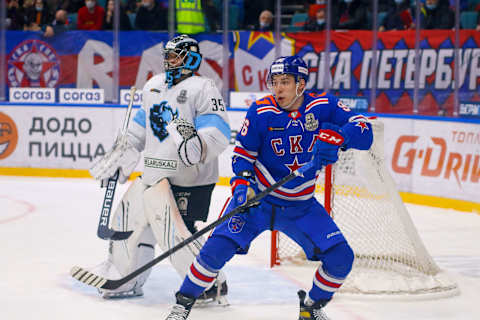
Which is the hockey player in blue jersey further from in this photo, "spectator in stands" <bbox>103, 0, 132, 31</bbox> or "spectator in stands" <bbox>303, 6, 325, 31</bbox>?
"spectator in stands" <bbox>103, 0, 132, 31</bbox>

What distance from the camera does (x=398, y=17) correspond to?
26.1 feet

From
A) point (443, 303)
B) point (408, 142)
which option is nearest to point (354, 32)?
point (408, 142)

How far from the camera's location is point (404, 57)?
783 centimetres

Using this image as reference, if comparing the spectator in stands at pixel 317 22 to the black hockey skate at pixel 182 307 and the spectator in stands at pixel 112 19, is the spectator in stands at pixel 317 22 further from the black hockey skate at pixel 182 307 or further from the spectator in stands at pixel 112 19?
the black hockey skate at pixel 182 307

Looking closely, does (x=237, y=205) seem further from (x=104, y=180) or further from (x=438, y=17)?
(x=438, y=17)

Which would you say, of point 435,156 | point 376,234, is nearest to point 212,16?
point 435,156

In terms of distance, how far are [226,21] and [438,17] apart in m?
2.35

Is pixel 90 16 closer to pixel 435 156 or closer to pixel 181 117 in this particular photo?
pixel 435 156

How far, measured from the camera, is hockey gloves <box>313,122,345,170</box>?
130 inches

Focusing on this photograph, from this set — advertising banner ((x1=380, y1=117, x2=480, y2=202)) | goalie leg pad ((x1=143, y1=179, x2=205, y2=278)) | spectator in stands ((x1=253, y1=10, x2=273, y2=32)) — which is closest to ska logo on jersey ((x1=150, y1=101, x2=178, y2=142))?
goalie leg pad ((x1=143, y1=179, x2=205, y2=278))

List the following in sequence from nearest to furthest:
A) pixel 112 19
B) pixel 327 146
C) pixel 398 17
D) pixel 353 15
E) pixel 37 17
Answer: pixel 327 146
pixel 398 17
pixel 353 15
pixel 112 19
pixel 37 17

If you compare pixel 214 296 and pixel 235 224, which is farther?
pixel 214 296

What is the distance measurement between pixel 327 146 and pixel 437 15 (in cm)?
487

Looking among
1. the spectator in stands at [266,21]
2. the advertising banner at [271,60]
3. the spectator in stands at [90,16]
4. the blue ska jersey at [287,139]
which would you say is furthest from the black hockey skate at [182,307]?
the spectator in stands at [90,16]
